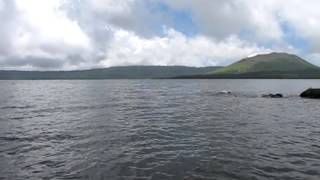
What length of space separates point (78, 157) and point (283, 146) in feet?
43.0

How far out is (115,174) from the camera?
56.8 feet

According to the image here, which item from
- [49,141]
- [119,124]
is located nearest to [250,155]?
[49,141]

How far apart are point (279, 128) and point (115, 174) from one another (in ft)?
61.2

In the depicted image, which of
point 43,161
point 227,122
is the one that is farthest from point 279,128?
point 43,161

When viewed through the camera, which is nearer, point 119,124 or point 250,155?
point 250,155

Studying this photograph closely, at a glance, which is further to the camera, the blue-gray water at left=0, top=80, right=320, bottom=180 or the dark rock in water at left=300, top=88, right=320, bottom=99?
the dark rock in water at left=300, top=88, right=320, bottom=99

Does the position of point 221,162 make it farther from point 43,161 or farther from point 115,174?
point 43,161

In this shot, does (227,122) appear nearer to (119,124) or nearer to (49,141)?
(119,124)

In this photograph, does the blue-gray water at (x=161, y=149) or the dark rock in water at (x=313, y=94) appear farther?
the dark rock in water at (x=313, y=94)

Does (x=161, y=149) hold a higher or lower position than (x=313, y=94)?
lower

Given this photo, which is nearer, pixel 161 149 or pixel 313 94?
pixel 161 149

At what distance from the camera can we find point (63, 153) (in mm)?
21609

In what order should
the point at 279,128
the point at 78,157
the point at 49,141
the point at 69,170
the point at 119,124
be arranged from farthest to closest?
the point at 119,124 < the point at 279,128 < the point at 49,141 < the point at 78,157 < the point at 69,170

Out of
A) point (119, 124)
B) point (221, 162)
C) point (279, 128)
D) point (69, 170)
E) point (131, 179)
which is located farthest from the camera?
point (119, 124)
